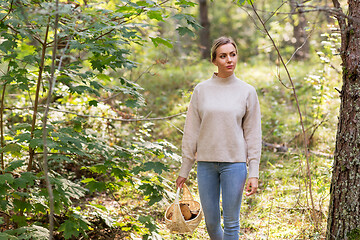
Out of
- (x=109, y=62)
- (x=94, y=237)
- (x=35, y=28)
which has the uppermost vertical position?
(x=35, y=28)

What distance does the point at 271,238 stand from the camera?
4.12 meters

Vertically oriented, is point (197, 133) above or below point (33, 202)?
above

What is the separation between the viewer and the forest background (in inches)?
131

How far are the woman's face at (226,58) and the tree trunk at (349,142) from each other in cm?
88

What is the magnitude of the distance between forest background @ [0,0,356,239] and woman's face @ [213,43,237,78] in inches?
18.2

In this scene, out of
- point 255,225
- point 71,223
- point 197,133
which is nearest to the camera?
point 197,133

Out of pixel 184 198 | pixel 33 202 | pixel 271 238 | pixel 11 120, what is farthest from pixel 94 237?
pixel 11 120

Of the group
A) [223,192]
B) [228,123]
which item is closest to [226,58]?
[228,123]

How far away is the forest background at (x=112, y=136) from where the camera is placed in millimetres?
3330

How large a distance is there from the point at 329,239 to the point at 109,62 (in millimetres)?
2524

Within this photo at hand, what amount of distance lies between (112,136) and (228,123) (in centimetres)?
405

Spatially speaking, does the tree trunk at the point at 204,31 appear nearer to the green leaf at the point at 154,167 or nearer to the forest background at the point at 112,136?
the forest background at the point at 112,136

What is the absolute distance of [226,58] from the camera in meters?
3.03

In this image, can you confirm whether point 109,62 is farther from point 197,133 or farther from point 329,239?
point 329,239
